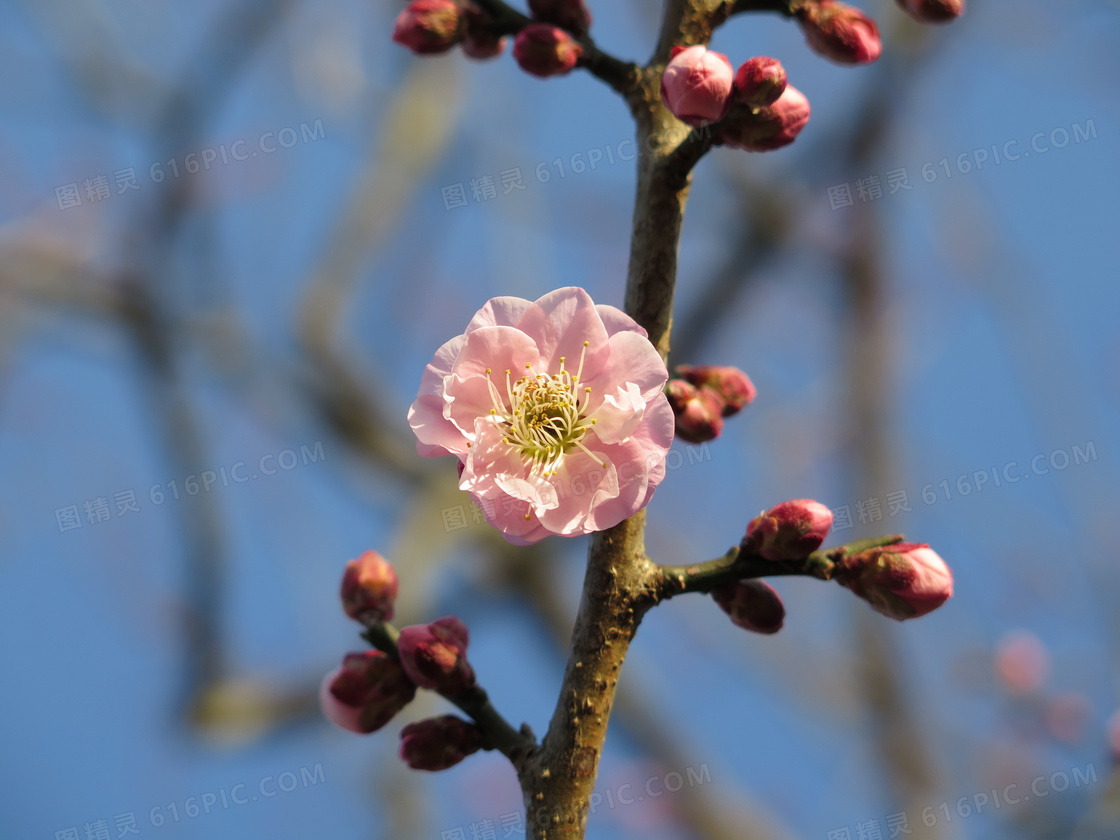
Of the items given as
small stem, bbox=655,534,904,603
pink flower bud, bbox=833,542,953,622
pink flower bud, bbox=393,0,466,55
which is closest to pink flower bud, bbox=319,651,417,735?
small stem, bbox=655,534,904,603

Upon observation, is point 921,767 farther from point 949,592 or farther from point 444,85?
point 444,85

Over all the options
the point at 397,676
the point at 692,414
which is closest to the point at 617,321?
the point at 692,414

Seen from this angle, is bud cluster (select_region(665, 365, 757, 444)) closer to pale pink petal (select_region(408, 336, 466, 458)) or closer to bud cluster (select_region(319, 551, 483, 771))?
pale pink petal (select_region(408, 336, 466, 458))

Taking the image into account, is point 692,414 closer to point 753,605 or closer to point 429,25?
point 753,605

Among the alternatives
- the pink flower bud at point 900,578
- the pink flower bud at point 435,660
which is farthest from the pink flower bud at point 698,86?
the pink flower bud at point 435,660

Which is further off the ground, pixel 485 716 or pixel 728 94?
pixel 728 94

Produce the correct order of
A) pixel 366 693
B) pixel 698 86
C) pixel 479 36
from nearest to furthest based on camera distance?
pixel 698 86 → pixel 366 693 → pixel 479 36

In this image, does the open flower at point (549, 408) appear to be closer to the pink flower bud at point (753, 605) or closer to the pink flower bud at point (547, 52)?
the pink flower bud at point (753, 605)
